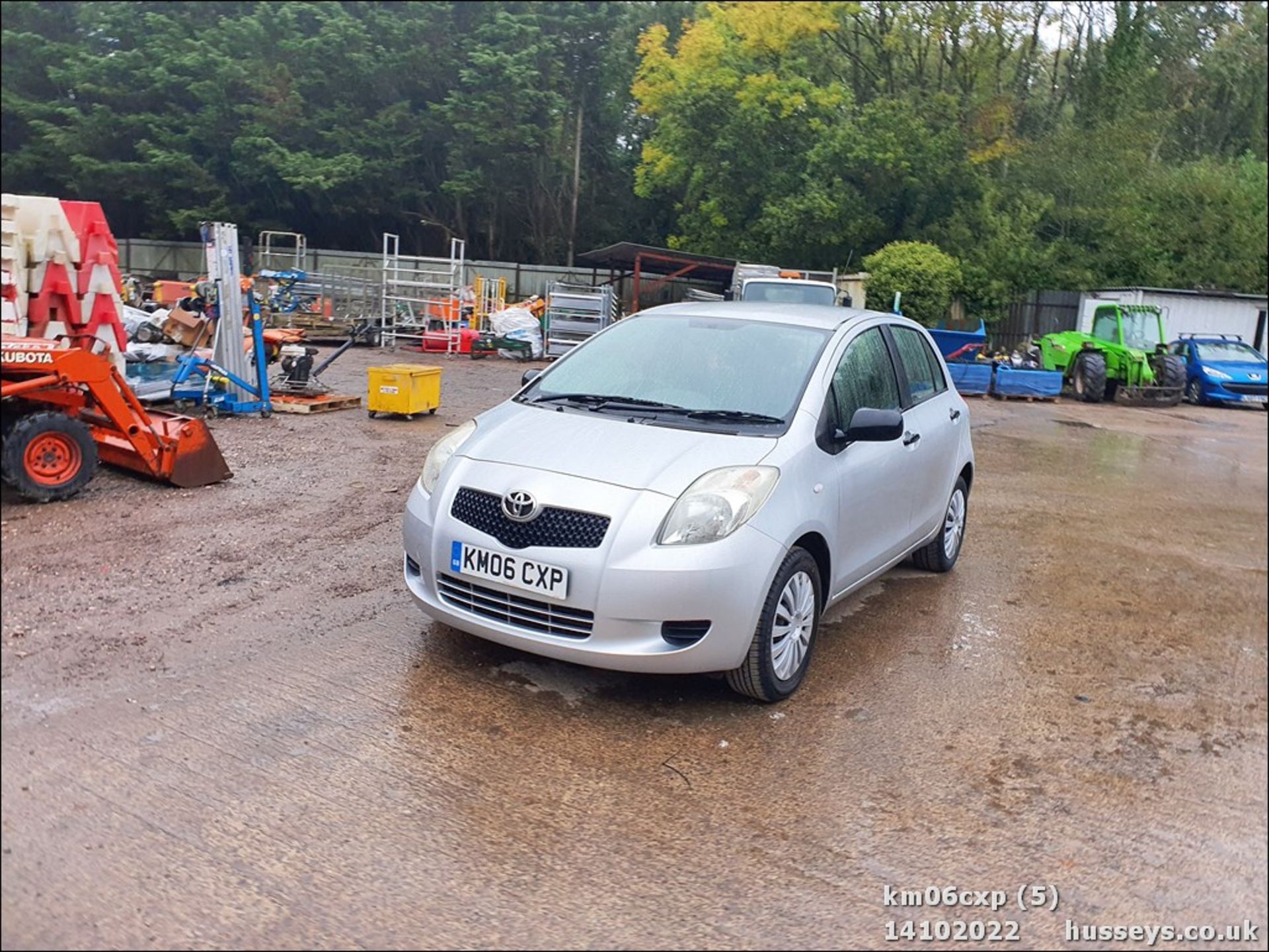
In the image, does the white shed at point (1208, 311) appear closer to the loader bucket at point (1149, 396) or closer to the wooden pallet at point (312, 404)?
the loader bucket at point (1149, 396)

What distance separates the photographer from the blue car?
56.0 feet

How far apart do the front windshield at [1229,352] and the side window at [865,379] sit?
1698 centimetres

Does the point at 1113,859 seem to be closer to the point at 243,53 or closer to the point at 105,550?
the point at 105,550

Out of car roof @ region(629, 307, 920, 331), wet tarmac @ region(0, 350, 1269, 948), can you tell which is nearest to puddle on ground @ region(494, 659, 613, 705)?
wet tarmac @ region(0, 350, 1269, 948)

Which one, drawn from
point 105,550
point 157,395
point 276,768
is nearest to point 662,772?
point 276,768

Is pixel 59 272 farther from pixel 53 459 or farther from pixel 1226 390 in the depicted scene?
pixel 1226 390

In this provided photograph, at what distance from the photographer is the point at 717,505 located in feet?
13.3

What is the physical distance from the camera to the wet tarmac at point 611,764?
→ 2.73 metres

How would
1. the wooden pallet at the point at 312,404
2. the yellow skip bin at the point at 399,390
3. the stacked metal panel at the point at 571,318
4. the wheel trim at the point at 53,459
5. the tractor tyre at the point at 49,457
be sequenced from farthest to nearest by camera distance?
the stacked metal panel at the point at 571,318 → the wooden pallet at the point at 312,404 → the yellow skip bin at the point at 399,390 → the wheel trim at the point at 53,459 → the tractor tyre at the point at 49,457

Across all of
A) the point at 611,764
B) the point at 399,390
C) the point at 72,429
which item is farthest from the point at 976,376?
the point at 611,764

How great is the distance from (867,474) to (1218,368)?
17038 mm

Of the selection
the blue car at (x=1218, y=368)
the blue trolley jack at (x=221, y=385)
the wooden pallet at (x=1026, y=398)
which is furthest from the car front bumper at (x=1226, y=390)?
the blue trolley jack at (x=221, y=385)

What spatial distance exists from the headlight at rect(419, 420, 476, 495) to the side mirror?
5.83ft

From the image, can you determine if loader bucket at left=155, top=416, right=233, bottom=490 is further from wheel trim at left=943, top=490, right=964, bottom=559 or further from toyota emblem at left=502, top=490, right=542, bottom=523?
wheel trim at left=943, top=490, right=964, bottom=559
